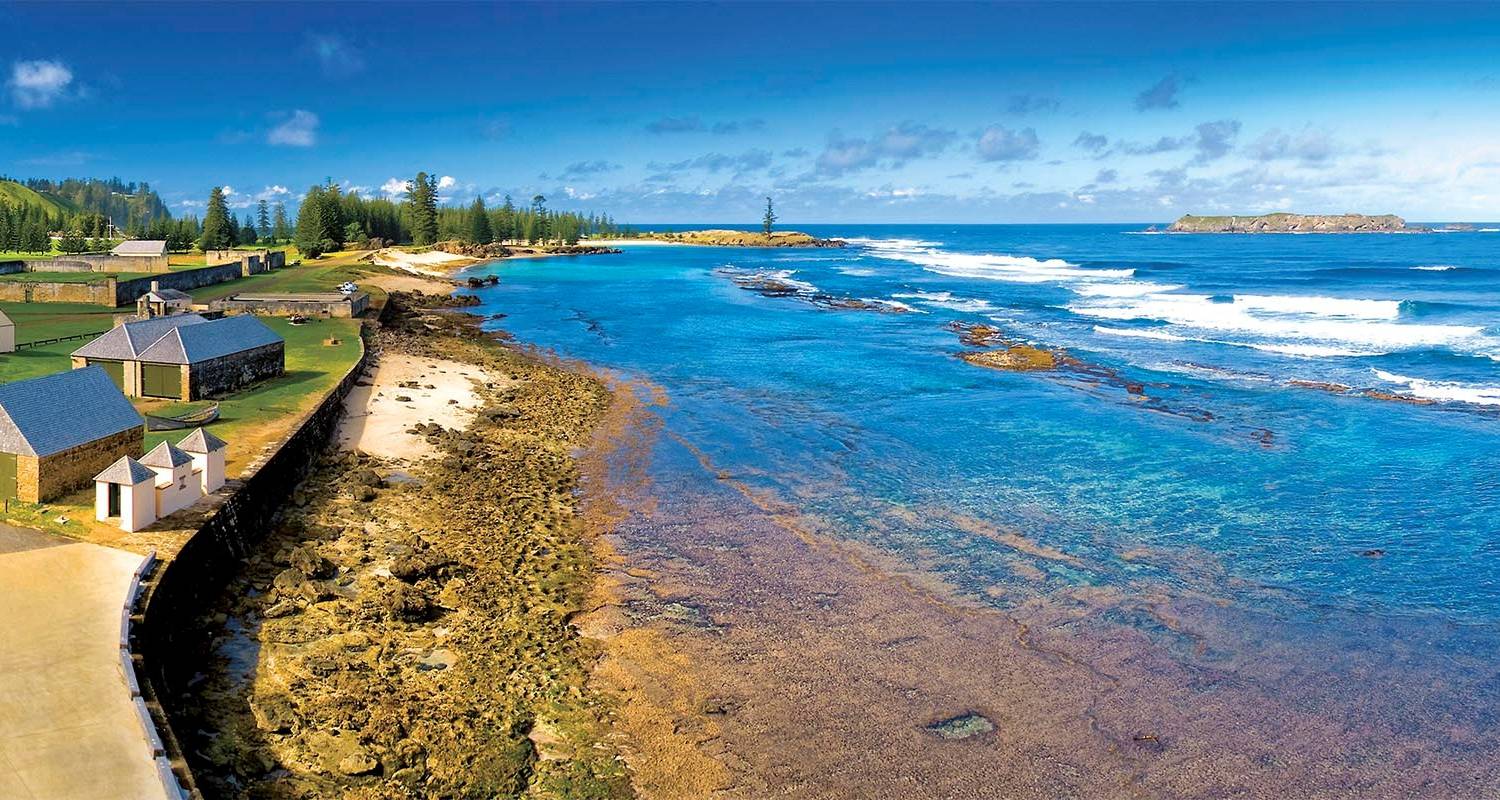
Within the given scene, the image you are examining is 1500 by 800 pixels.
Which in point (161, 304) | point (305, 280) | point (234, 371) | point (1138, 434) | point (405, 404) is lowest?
point (1138, 434)

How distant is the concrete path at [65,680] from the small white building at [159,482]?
123 centimetres

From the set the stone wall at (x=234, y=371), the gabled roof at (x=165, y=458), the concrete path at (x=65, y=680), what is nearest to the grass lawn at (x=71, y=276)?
the stone wall at (x=234, y=371)

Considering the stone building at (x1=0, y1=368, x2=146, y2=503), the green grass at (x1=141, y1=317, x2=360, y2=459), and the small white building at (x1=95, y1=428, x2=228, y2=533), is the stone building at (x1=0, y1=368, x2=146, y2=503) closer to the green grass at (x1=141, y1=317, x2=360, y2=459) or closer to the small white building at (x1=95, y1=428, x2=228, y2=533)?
the small white building at (x1=95, y1=428, x2=228, y2=533)

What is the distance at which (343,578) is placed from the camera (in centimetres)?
1964

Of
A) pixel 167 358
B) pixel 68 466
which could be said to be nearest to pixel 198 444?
pixel 68 466

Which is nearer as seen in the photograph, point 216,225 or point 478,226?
point 216,225

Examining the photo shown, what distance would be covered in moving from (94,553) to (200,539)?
68.1 inches

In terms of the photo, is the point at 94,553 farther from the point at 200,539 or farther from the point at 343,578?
the point at 343,578

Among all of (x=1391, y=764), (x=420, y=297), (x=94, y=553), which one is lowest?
(x=1391, y=764)

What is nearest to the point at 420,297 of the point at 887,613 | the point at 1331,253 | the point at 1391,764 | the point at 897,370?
the point at 897,370

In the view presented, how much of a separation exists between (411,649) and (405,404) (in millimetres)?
20411

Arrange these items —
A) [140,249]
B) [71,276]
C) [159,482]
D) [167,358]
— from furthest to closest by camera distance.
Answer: [140,249], [71,276], [167,358], [159,482]

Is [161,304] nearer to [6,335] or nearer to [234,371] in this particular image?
[6,335]

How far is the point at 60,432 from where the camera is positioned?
2102cm
